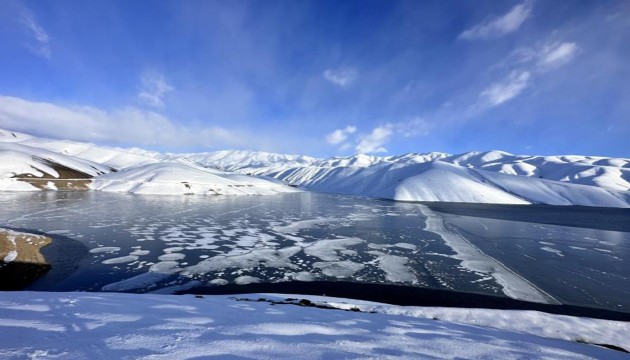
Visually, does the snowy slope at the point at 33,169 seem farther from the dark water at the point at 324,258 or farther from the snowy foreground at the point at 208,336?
the snowy foreground at the point at 208,336

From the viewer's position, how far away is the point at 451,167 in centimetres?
10612

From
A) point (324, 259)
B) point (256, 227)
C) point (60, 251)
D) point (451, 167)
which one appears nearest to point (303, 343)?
point (324, 259)

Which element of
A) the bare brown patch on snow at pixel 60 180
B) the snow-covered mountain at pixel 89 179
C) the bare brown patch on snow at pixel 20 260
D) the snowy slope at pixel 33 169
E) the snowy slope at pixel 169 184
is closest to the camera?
the bare brown patch on snow at pixel 20 260

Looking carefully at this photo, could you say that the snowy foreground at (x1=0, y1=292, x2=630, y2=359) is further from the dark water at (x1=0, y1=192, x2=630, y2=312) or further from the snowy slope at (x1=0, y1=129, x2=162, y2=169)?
the snowy slope at (x1=0, y1=129, x2=162, y2=169)

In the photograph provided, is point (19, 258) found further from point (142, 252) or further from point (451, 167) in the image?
point (451, 167)

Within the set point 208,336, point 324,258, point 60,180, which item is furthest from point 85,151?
point 208,336

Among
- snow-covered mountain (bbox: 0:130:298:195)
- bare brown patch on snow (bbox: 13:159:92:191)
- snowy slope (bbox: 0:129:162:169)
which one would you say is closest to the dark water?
snow-covered mountain (bbox: 0:130:298:195)

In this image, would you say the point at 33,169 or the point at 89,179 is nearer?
the point at 33,169

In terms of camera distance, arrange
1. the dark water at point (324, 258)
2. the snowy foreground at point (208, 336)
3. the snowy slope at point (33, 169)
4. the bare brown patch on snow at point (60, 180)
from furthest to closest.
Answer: the bare brown patch on snow at point (60, 180)
the snowy slope at point (33, 169)
the dark water at point (324, 258)
the snowy foreground at point (208, 336)

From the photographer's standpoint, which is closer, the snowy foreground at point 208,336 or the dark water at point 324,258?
the snowy foreground at point 208,336

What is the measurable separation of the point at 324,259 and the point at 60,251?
15933mm

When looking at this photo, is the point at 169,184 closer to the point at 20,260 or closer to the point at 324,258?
the point at 20,260

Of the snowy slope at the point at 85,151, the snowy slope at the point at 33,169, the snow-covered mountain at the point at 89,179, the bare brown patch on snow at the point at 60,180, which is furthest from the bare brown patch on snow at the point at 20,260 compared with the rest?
the snowy slope at the point at 85,151

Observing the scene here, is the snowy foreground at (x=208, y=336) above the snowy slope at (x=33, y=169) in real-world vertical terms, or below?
below
